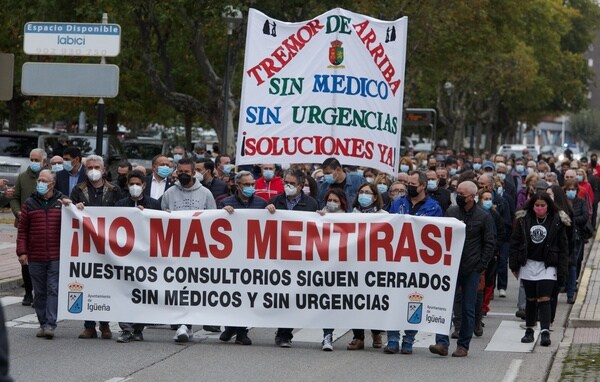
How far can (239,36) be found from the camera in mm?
34312

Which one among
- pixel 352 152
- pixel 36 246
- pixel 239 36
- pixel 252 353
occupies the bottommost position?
pixel 252 353

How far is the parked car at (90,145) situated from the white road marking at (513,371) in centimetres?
2035

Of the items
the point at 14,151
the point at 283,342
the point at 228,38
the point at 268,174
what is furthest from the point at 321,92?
the point at 14,151

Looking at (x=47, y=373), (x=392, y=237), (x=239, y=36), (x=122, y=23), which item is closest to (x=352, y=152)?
(x=392, y=237)

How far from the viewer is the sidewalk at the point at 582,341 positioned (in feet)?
38.3

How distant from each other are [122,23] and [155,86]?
10.3 feet

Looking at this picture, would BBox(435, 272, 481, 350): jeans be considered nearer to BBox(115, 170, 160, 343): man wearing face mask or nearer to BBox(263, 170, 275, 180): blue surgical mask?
BBox(115, 170, 160, 343): man wearing face mask

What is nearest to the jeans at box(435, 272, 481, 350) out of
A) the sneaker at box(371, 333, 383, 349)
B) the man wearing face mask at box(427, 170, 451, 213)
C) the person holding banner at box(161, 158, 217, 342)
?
the sneaker at box(371, 333, 383, 349)

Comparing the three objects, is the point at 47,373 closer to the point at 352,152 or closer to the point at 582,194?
the point at 352,152

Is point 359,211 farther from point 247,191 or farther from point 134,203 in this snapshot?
point 134,203

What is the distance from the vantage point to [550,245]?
1389 centimetres

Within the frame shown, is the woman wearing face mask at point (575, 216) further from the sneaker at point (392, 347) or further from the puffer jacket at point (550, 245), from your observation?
the sneaker at point (392, 347)

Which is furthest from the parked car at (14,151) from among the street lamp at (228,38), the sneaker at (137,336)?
the sneaker at (137,336)

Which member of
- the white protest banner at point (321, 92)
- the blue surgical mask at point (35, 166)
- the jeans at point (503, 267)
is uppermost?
the white protest banner at point (321, 92)
